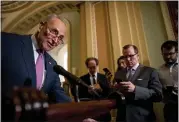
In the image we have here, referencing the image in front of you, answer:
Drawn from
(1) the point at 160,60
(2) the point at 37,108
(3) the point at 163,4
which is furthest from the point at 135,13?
(2) the point at 37,108

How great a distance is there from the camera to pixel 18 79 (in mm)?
930

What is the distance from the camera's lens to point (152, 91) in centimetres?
137

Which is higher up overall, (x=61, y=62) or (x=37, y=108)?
(x=61, y=62)

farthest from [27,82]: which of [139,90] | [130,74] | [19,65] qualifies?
[130,74]

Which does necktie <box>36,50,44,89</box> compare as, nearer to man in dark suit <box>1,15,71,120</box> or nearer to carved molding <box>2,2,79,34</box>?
man in dark suit <box>1,15,71,120</box>

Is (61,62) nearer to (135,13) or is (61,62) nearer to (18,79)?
(135,13)

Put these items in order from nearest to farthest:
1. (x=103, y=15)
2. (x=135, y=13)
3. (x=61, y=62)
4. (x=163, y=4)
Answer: (x=163, y=4) → (x=135, y=13) → (x=103, y=15) → (x=61, y=62)

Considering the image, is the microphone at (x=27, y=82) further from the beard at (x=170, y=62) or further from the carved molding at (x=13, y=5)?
the carved molding at (x=13, y=5)

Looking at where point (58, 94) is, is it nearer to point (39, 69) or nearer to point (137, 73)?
point (39, 69)

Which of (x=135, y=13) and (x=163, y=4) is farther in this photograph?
(x=135, y=13)

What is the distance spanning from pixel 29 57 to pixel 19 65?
0.23ft

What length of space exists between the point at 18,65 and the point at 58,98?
30 centimetres

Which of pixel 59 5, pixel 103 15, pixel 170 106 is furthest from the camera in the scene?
pixel 59 5

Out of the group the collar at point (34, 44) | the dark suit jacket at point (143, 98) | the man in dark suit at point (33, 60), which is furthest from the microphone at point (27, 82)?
the dark suit jacket at point (143, 98)
